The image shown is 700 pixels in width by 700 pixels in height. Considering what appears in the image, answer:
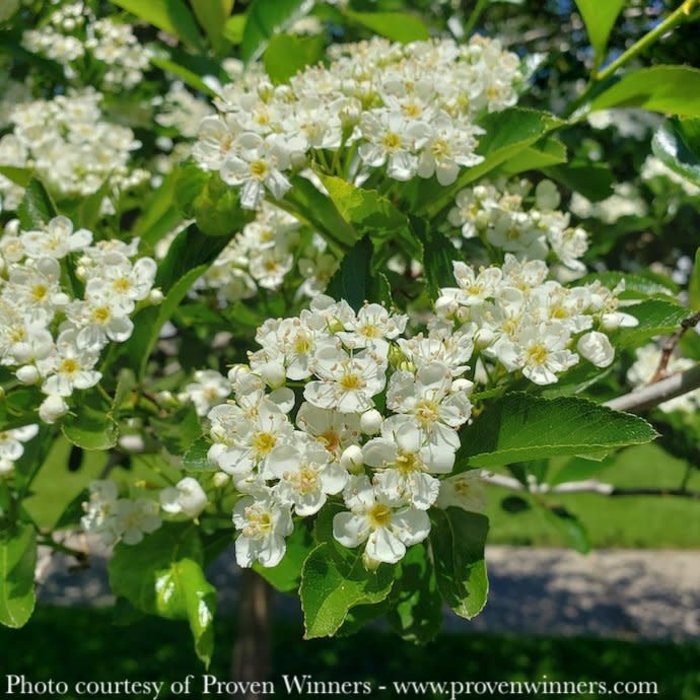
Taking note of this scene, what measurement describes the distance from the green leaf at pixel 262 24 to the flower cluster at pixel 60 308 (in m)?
0.77

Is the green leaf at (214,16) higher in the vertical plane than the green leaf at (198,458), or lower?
higher

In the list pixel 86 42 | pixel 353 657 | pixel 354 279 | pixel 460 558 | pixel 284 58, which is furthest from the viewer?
pixel 353 657

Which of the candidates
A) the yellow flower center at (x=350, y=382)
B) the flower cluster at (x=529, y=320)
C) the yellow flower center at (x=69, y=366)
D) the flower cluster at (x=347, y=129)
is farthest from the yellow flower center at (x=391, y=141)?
the yellow flower center at (x=69, y=366)

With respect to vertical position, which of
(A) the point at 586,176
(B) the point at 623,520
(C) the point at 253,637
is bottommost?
(B) the point at 623,520

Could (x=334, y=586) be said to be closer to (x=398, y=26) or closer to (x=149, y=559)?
(x=149, y=559)

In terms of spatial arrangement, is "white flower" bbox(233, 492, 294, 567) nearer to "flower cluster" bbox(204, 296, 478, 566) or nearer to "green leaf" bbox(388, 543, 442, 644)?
"flower cluster" bbox(204, 296, 478, 566)

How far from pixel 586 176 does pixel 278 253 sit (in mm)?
610

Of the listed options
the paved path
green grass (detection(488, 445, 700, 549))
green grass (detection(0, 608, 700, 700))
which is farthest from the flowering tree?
green grass (detection(488, 445, 700, 549))

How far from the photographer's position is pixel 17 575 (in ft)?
4.57

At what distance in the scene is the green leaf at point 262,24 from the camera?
195cm

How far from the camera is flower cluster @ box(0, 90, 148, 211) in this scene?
193cm

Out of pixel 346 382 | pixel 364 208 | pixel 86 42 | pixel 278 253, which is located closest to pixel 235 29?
pixel 86 42

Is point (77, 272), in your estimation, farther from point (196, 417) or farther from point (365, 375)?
point (365, 375)

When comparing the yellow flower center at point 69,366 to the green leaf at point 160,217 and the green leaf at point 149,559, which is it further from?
the green leaf at point 160,217
